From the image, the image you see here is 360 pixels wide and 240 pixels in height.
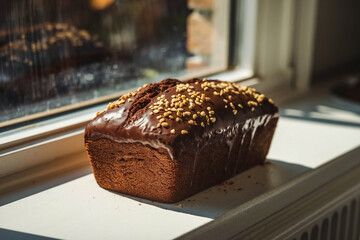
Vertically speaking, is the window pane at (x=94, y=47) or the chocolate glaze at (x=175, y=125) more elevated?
the window pane at (x=94, y=47)

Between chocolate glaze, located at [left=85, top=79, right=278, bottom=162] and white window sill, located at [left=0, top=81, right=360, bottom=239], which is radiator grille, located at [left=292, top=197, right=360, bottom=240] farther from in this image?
chocolate glaze, located at [left=85, top=79, right=278, bottom=162]

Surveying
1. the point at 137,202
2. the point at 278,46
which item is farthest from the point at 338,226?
the point at 278,46

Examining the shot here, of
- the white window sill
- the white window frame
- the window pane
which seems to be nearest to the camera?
the white window sill

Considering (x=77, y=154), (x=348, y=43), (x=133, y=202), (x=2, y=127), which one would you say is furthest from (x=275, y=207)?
(x=348, y=43)

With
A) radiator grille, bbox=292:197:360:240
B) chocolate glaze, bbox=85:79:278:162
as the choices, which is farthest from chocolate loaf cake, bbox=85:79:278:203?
radiator grille, bbox=292:197:360:240

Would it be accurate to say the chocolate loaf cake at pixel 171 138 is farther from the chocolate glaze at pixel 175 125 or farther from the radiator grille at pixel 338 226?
the radiator grille at pixel 338 226

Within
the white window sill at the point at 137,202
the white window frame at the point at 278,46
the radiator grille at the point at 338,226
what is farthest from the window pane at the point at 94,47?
the radiator grille at the point at 338,226
